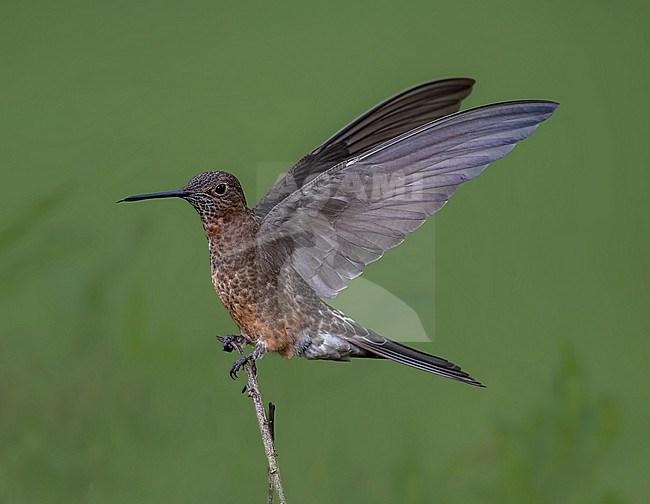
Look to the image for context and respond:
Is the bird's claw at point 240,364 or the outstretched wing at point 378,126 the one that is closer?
the bird's claw at point 240,364

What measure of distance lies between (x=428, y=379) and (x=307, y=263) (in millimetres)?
1344

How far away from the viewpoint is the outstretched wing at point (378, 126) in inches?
43.3

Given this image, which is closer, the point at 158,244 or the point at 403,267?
the point at 403,267

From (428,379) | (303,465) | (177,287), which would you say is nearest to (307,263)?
(303,465)

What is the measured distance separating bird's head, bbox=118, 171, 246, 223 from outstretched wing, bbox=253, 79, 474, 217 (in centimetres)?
18

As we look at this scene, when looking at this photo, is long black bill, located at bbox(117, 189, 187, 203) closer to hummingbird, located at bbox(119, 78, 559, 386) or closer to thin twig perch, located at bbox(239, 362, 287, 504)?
hummingbird, located at bbox(119, 78, 559, 386)

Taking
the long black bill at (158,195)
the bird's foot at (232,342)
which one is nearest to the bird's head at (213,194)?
the long black bill at (158,195)

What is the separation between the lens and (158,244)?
222 centimetres


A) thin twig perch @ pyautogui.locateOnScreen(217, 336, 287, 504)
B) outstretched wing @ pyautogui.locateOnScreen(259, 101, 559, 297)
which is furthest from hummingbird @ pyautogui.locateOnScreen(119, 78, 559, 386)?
thin twig perch @ pyautogui.locateOnScreen(217, 336, 287, 504)

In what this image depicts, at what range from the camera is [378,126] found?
116 centimetres

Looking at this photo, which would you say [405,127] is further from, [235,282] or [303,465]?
[303,465]

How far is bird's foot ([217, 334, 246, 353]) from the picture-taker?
3.23ft

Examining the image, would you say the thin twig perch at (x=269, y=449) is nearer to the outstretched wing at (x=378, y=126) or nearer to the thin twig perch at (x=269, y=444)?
the thin twig perch at (x=269, y=444)

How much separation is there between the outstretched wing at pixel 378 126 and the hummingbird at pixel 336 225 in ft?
0.04
